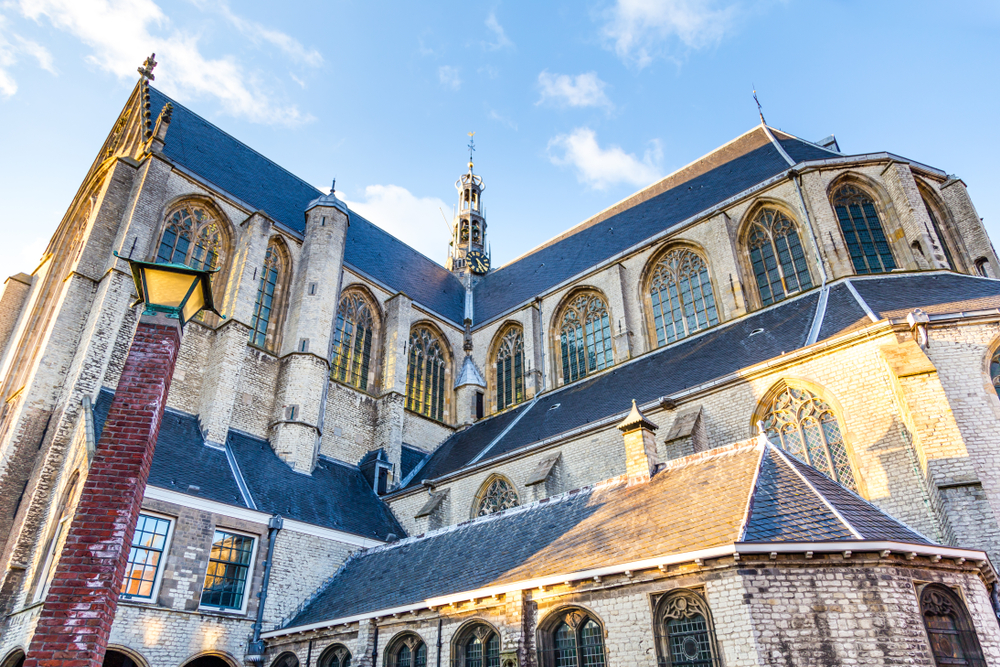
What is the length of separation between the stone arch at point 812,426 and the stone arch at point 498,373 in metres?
Result: 9.50

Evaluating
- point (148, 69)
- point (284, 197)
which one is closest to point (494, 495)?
point (284, 197)

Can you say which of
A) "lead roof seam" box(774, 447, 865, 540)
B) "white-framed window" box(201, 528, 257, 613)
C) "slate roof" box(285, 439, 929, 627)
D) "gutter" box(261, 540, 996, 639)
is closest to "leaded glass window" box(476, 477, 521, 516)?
"slate roof" box(285, 439, 929, 627)

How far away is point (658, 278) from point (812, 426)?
8370 mm

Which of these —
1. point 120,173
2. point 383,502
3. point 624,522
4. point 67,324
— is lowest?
point 624,522

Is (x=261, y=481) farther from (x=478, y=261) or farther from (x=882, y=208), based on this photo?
(x=478, y=261)

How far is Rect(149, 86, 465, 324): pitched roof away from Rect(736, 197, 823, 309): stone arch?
37.6 feet

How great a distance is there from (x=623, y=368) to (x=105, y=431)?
1508 centimetres

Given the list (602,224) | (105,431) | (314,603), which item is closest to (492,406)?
(602,224)

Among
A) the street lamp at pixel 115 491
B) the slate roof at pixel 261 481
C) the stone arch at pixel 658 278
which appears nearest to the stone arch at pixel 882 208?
the stone arch at pixel 658 278

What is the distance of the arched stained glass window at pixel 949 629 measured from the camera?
7285mm

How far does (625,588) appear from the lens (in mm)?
8391

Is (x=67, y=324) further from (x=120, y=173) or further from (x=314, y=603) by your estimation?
(x=314, y=603)

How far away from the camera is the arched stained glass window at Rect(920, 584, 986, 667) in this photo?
23.9ft

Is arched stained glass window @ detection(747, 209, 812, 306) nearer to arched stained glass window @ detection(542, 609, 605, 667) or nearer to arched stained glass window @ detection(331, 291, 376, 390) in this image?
arched stained glass window @ detection(542, 609, 605, 667)
